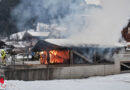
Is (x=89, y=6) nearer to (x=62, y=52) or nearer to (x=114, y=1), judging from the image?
(x=114, y=1)

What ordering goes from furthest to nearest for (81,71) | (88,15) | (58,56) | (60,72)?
(88,15), (58,56), (81,71), (60,72)

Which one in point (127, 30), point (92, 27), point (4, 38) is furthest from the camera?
point (4, 38)

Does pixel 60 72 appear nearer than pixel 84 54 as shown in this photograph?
Yes

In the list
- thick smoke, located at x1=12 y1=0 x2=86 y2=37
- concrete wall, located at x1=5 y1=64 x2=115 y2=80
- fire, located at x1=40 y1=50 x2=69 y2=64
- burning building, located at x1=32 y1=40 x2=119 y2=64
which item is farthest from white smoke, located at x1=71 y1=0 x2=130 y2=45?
concrete wall, located at x1=5 y1=64 x2=115 y2=80

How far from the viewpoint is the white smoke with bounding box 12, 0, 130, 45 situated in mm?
21025

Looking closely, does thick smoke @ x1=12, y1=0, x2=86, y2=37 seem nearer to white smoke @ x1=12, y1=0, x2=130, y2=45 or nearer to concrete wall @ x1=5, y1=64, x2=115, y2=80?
white smoke @ x1=12, y1=0, x2=130, y2=45

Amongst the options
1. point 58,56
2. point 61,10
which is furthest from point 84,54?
point 61,10

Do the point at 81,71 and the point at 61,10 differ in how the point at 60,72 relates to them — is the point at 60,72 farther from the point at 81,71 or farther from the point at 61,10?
the point at 61,10

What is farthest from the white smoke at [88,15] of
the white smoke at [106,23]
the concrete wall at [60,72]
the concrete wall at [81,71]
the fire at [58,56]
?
the concrete wall at [60,72]

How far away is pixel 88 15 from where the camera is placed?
75.5ft

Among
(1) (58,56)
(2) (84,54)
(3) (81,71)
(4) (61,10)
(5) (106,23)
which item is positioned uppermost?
(4) (61,10)

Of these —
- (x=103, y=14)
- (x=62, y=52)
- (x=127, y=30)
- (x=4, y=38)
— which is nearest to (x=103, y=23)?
(x=103, y=14)

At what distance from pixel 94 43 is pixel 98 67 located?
262 cm

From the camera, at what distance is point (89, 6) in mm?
23672
